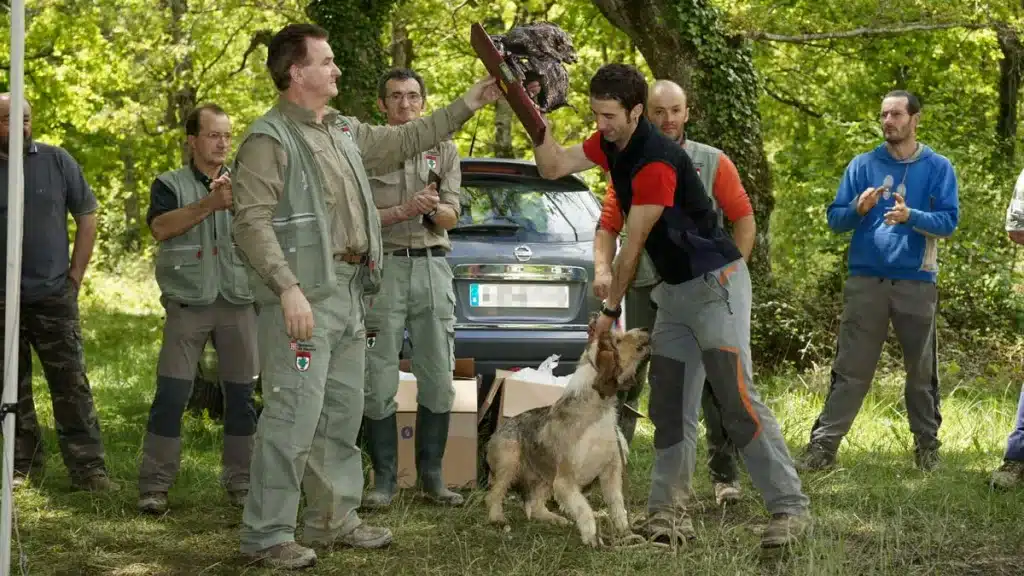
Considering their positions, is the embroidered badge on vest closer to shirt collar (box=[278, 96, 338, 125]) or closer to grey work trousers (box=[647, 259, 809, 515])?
shirt collar (box=[278, 96, 338, 125])

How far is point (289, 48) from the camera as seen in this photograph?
536 centimetres

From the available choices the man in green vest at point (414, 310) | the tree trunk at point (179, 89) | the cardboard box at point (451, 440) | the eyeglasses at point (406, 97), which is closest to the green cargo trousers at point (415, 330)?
the man in green vest at point (414, 310)

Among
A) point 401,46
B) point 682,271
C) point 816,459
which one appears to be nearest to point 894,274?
point 816,459

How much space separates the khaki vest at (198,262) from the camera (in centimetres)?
682

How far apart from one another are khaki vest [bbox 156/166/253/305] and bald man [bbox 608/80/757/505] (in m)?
2.15

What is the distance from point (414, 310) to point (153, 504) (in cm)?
174

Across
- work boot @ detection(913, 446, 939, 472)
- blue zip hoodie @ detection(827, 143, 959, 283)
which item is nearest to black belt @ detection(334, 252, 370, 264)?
blue zip hoodie @ detection(827, 143, 959, 283)

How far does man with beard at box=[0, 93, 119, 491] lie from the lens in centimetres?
720

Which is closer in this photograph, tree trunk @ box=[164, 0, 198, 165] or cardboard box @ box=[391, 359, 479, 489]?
cardboard box @ box=[391, 359, 479, 489]

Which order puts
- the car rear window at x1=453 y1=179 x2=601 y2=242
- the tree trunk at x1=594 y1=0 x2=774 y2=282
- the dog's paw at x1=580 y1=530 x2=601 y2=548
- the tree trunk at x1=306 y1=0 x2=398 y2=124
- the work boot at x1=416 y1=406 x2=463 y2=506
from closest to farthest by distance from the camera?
the dog's paw at x1=580 y1=530 x2=601 y2=548 → the work boot at x1=416 y1=406 x2=463 y2=506 → the car rear window at x1=453 y1=179 x2=601 y2=242 → the tree trunk at x1=594 y1=0 x2=774 y2=282 → the tree trunk at x1=306 y1=0 x2=398 y2=124

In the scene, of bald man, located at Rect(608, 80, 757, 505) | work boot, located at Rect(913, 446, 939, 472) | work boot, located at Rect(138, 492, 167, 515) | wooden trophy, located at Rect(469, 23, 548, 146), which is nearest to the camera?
wooden trophy, located at Rect(469, 23, 548, 146)

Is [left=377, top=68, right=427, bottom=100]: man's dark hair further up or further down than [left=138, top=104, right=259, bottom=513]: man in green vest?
further up

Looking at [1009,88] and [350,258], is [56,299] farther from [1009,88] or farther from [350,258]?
[1009,88]

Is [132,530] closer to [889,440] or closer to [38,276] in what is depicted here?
[38,276]
